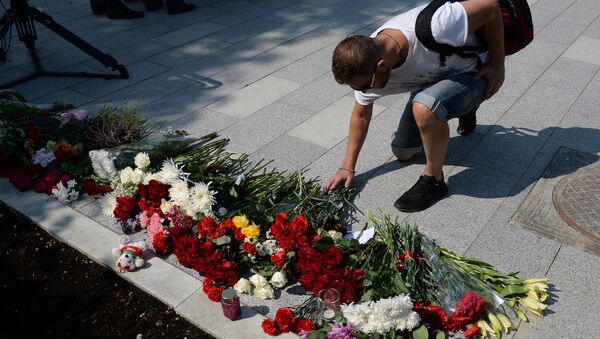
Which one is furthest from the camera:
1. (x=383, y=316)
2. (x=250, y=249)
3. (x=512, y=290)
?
(x=250, y=249)

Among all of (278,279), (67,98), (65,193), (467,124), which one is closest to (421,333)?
(278,279)

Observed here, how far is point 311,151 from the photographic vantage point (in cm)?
391

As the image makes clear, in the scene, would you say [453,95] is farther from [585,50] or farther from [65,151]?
[585,50]

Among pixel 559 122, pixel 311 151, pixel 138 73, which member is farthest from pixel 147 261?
pixel 559 122

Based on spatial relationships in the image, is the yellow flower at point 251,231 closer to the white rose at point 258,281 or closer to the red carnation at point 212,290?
the white rose at point 258,281

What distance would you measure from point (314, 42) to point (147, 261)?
3.76m

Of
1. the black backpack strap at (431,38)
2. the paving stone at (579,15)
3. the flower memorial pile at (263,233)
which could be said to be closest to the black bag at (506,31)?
the black backpack strap at (431,38)

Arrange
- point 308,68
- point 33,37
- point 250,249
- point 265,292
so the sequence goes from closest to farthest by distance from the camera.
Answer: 1. point 265,292
2. point 250,249
3. point 33,37
4. point 308,68

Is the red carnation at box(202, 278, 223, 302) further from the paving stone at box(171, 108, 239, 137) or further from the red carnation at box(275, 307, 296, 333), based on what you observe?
the paving stone at box(171, 108, 239, 137)

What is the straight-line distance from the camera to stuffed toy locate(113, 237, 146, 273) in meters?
2.83

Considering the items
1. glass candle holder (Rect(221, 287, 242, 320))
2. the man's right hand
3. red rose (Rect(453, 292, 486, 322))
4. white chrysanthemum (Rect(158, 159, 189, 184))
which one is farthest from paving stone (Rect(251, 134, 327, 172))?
red rose (Rect(453, 292, 486, 322))

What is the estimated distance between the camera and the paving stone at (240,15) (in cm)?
672

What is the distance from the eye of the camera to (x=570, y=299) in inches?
104

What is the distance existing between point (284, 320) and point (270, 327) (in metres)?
0.07
